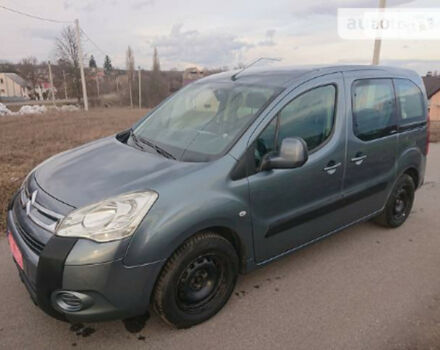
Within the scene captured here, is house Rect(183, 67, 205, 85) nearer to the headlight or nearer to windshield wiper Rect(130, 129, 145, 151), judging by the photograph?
windshield wiper Rect(130, 129, 145, 151)


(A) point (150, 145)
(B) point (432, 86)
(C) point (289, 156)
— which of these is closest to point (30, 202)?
(A) point (150, 145)

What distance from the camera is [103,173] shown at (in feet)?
7.80

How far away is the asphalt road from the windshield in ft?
3.93

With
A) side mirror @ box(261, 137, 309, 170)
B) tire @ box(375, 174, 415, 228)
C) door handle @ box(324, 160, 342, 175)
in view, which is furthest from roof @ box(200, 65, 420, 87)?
tire @ box(375, 174, 415, 228)

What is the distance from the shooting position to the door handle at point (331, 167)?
9.43 ft

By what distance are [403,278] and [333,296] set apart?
75 centimetres

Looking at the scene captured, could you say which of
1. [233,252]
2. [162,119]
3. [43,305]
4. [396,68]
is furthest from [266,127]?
[396,68]

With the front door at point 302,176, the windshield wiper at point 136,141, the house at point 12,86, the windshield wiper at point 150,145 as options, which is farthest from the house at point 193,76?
the house at point 12,86

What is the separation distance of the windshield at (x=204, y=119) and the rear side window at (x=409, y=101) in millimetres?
1778

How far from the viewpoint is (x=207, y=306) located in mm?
2445

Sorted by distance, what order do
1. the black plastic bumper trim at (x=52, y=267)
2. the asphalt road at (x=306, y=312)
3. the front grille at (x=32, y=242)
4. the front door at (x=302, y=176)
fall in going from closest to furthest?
the black plastic bumper trim at (x=52, y=267), the front grille at (x=32, y=242), the asphalt road at (x=306, y=312), the front door at (x=302, y=176)

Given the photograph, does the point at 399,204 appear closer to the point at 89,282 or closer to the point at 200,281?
the point at 200,281

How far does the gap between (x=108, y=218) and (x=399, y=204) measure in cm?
342

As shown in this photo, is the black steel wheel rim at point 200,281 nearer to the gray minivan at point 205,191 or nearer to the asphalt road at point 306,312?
the gray minivan at point 205,191
